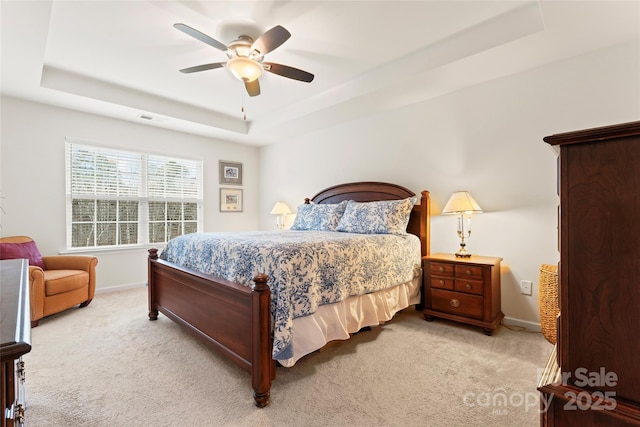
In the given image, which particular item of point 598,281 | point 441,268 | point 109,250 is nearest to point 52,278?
point 109,250

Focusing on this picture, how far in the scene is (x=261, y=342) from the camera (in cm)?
171

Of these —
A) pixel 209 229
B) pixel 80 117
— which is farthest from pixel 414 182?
pixel 80 117

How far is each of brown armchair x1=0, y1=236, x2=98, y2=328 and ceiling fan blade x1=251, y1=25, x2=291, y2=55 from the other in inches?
115

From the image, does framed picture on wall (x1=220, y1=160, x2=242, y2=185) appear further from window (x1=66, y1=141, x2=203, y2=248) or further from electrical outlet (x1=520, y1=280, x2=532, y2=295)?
electrical outlet (x1=520, y1=280, x2=532, y2=295)

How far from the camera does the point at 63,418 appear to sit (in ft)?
5.14

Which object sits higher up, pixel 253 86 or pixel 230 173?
pixel 253 86

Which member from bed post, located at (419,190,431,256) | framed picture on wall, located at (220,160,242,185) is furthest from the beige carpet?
framed picture on wall, located at (220,160,242,185)

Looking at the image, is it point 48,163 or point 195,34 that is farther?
point 48,163

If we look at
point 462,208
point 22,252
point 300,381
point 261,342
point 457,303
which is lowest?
point 300,381

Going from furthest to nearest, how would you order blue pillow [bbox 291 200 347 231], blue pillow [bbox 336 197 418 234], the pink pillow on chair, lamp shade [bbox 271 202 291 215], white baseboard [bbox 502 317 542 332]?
lamp shade [bbox 271 202 291 215] < blue pillow [bbox 291 200 347 231] < blue pillow [bbox 336 197 418 234] < the pink pillow on chair < white baseboard [bbox 502 317 542 332]

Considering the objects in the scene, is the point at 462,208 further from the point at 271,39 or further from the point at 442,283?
the point at 271,39

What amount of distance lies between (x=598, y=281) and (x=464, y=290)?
2074 mm

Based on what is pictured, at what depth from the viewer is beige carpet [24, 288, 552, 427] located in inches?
62.6

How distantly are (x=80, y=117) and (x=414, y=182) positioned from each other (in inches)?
174
